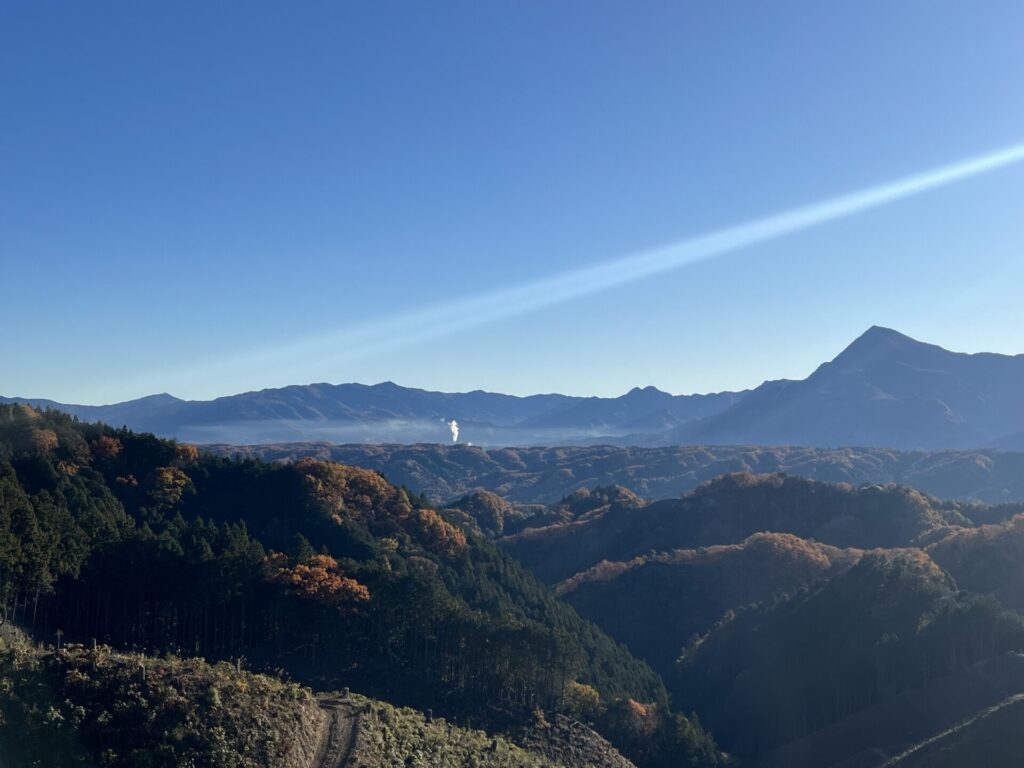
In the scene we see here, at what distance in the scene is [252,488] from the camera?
97.5 meters

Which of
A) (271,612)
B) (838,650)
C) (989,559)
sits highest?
(271,612)

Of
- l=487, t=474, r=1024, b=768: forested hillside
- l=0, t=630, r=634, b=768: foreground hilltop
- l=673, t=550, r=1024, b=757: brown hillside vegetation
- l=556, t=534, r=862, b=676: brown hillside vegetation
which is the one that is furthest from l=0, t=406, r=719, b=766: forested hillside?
l=556, t=534, r=862, b=676: brown hillside vegetation

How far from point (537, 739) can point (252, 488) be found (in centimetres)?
5455

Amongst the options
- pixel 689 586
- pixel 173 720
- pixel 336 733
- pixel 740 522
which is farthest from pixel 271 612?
pixel 740 522

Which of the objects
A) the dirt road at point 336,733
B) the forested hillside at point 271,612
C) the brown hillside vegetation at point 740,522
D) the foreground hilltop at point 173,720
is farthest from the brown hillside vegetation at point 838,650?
the brown hillside vegetation at point 740,522

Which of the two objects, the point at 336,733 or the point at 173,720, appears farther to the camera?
the point at 336,733

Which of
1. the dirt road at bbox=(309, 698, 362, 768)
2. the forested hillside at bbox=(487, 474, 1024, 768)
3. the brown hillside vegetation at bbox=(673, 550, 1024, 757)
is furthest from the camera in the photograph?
the brown hillside vegetation at bbox=(673, 550, 1024, 757)

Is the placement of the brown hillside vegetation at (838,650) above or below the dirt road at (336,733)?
below

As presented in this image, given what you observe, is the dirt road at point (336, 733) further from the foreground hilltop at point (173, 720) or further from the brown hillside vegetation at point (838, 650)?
the brown hillside vegetation at point (838, 650)

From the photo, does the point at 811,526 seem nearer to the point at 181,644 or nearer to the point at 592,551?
the point at 592,551

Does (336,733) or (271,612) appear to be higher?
(271,612)

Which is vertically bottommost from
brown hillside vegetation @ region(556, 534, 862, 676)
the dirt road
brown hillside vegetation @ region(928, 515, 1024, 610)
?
brown hillside vegetation @ region(556, 534, 862, 676)

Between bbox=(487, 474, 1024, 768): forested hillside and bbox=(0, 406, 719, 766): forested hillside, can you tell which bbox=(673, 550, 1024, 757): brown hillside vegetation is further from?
bbox=(0, 406, 719, 766): forested hillside

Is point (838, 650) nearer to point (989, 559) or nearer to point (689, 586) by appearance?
point (989, 559)
